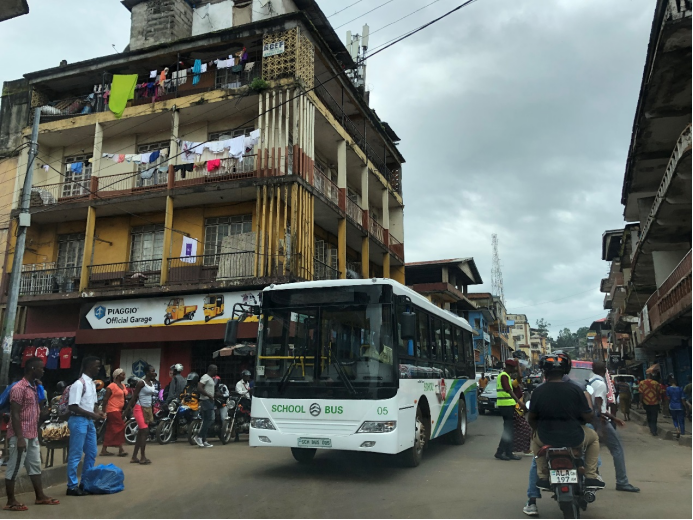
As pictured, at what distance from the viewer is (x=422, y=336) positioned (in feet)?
31.4

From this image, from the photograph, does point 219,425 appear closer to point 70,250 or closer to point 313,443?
point 313,443

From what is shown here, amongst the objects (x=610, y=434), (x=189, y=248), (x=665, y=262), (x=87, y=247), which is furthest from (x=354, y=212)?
(x=610, y=434)

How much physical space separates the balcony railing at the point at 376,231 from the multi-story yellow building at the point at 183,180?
142 centimetres

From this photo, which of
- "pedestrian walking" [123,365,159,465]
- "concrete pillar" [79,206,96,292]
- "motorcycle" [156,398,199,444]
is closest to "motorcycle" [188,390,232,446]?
"motorcycle" [156,398,199,444]

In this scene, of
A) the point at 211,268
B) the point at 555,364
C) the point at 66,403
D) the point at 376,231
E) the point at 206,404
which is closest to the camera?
the point at 555,364

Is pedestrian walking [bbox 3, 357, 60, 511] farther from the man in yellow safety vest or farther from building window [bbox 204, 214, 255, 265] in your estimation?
building window [bbox 204, 214, 255, 265]

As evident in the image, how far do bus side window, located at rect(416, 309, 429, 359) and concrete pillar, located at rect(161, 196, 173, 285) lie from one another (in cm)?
1183

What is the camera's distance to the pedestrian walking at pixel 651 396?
44.2 feet

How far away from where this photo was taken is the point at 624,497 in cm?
657

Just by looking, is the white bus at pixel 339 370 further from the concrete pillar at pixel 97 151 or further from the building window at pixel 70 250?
the building window at pixel 70 250

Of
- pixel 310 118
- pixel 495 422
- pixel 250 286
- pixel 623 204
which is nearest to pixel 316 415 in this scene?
pixel 250 286

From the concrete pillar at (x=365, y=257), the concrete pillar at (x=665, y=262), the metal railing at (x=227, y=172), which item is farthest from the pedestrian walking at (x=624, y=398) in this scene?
the metal railing at (x=227, y=172)

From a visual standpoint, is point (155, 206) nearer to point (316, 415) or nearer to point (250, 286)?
point (250, 286)

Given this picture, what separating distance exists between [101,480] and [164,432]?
5.58 meters
